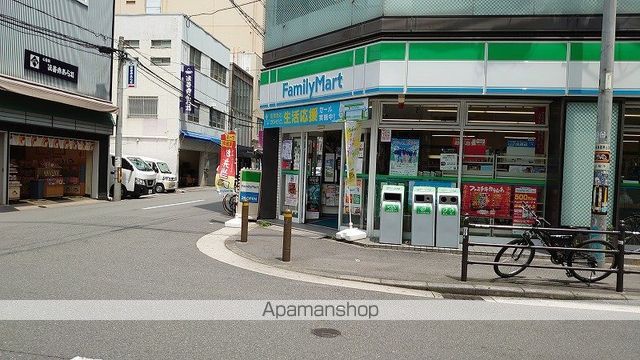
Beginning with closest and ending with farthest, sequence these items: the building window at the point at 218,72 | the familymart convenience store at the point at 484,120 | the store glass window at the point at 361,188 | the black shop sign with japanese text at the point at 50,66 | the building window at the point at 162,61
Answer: the familymart convenience store at the point at 484,120 < the store glass window at the point at 361,188 < the black shop sign with japanese text at the point at 50,66 < the building window at the point at 162,61 < the building window at the point at 218,72

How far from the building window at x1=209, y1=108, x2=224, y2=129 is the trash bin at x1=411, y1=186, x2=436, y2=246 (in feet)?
108

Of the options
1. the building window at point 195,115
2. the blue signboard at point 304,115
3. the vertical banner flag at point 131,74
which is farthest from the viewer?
the building window at point 195,115

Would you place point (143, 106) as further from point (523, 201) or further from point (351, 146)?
point (523, 201)

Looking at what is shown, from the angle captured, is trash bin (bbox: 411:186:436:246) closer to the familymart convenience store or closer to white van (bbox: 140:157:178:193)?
the familymart convenience store

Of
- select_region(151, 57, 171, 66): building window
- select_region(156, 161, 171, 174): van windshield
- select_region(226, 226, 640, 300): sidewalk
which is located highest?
select_region(151, 57, 171, 66): building window

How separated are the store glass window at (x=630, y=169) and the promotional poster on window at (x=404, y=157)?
453cm

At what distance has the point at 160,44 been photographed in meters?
35.4

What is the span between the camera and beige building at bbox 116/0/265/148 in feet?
179

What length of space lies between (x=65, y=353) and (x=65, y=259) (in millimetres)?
4832

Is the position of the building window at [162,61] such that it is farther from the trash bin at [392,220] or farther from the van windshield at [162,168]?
the trash bin at [392,220]

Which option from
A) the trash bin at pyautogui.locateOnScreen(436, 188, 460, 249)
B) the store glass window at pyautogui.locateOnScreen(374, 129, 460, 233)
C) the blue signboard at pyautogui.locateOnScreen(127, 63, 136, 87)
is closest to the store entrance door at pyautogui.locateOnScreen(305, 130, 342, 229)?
the store glass window at pyautogui.locateOnScreen(374, 129, 460, 233)

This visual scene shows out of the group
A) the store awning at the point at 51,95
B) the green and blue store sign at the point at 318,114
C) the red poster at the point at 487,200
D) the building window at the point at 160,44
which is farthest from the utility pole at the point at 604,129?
the building window at the point at 160,44

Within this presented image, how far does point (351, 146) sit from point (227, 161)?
4.85 metres

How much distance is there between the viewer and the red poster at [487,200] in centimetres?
1193
